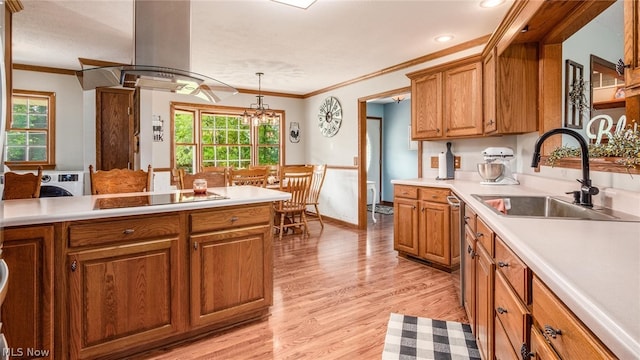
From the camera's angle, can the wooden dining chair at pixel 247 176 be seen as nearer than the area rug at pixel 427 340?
No

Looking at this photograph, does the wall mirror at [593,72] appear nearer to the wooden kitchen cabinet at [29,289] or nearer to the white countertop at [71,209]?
the white countertop at [71,209]

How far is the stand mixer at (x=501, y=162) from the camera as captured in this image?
297 centimetres

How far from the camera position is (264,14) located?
2.88 m

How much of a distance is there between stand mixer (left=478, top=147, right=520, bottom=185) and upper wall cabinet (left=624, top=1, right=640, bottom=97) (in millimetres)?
1762

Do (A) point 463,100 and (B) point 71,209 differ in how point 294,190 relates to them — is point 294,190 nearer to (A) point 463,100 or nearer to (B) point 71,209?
(A) point 463,100

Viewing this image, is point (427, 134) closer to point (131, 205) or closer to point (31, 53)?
point (131, 205)

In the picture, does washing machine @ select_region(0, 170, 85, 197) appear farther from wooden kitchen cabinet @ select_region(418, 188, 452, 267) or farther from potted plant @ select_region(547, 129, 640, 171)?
potted plant @ select_region(547, 129, 640, 171)

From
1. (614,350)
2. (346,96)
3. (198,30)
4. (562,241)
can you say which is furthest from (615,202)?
(346,96)

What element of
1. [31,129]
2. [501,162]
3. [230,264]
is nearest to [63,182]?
[31,129]

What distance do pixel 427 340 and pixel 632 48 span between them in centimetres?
174

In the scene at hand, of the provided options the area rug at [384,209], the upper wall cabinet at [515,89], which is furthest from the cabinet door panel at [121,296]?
the area rug at [384,209]

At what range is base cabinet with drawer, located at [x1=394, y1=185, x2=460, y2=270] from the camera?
3156mm

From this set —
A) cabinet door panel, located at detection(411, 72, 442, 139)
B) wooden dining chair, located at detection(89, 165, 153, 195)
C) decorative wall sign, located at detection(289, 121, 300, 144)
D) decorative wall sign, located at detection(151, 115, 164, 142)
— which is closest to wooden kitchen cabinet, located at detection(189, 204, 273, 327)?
wooden dining chair, located at detection(89, 165, 153, 195)

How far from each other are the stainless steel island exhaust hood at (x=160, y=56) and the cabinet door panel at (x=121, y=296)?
1.10m
